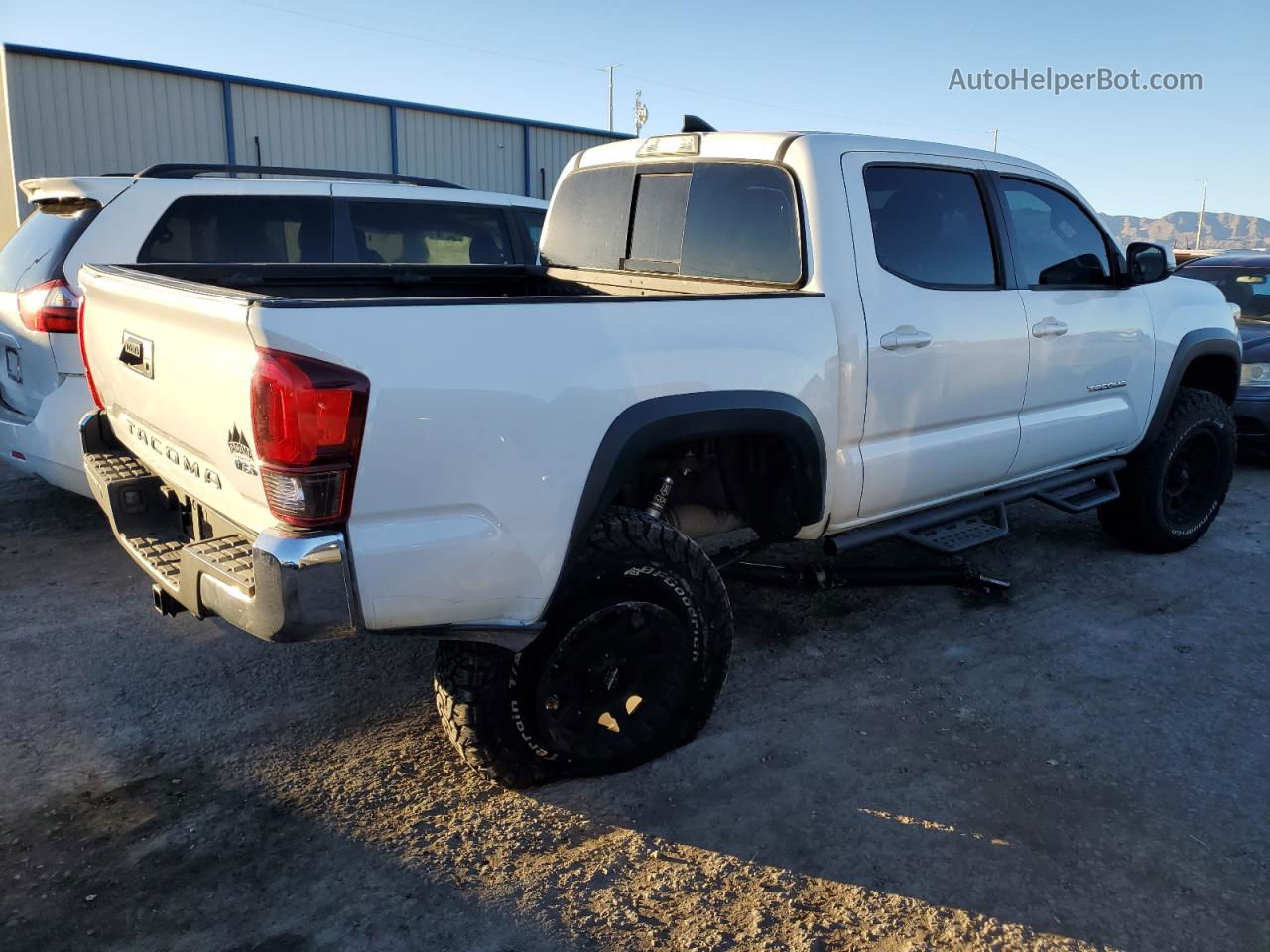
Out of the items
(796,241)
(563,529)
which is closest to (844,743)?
(563,529)

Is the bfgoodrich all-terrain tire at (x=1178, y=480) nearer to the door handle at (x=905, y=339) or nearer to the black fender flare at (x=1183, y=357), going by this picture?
the black fender flare at (x=1183, y=357)

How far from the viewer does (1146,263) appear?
466cm

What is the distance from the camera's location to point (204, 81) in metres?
14.7

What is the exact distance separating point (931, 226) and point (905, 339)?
2.05 feet

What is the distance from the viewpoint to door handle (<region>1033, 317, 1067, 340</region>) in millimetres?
4234

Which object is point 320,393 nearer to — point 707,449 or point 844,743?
point 707,449

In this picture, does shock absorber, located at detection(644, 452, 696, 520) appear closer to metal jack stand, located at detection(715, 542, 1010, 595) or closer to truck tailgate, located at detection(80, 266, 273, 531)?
metal jack stand, located at detection(715, 542, 1010, 595)

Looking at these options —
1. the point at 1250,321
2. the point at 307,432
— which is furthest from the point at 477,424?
the point at 1250,321

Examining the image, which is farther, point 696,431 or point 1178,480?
point 1178,480

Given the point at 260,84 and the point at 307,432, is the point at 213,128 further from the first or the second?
the point at 307,432

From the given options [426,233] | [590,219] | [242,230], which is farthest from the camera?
[426,233]

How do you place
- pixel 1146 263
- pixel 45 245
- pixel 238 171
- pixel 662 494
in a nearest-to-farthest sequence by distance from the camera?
1. pixel 662 494
2. pixel 1146 263
3. pixel 45 245
4. pixel 238 171

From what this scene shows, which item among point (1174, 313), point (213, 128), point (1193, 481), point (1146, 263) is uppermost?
point (213, 128)

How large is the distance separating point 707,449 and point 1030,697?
1.55m
